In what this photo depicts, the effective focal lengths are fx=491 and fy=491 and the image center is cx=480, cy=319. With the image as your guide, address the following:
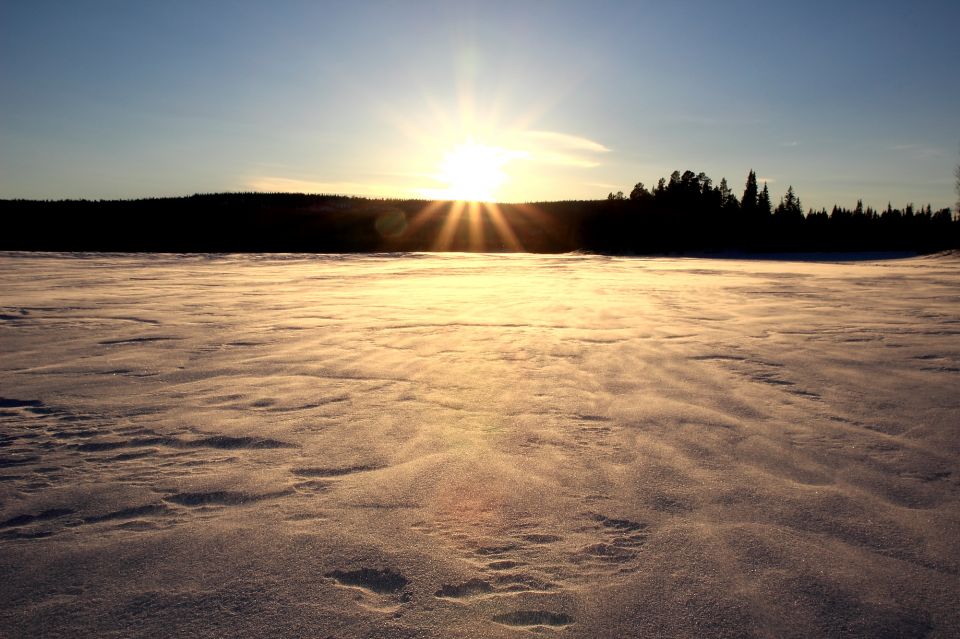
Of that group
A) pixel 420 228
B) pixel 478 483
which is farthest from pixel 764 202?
pixel 478 483

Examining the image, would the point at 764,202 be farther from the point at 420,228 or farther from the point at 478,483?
the point at 478,483

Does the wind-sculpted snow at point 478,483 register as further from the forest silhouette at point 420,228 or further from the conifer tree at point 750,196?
the conifer tree at point 750,196

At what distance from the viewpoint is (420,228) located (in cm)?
3628

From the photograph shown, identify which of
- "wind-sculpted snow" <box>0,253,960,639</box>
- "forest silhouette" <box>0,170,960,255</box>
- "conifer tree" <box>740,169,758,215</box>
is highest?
"conifer tree" <box>740,169,758,215</box>

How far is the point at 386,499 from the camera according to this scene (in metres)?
1.99

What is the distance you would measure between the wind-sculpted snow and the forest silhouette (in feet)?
72.4

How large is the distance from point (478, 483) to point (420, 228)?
35227mm

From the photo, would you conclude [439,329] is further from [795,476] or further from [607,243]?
[607,243]

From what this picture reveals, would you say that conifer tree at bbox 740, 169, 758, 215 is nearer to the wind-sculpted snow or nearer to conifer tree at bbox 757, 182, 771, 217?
conifer tree at bbox 757, 182, 771, 217

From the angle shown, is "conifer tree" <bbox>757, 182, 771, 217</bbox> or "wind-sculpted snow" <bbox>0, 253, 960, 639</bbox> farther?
"conifer tree" <bbox>757, 182, 771, 217</bbox>

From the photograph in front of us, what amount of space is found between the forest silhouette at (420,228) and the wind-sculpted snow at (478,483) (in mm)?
22074

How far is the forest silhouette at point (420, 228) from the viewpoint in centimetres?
2948

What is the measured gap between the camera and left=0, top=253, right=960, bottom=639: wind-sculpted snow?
1.43 meters

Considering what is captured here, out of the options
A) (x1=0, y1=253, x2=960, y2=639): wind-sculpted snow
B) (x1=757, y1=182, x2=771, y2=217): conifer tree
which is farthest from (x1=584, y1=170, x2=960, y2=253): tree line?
(x1=0, y1=253, x2=960, y2=639): wind-sculpted snow
